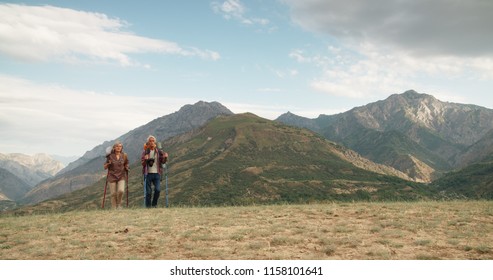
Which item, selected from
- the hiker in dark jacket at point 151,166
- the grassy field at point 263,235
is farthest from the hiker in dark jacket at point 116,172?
the grassy field at point 263,235

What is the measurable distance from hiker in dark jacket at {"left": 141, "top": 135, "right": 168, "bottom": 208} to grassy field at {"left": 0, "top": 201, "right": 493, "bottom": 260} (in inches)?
148

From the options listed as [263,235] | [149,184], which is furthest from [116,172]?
[263,235]

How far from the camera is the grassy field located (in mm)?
9578

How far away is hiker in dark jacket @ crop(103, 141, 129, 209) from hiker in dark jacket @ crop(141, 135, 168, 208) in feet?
3.75

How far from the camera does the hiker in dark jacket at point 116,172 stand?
1997 cm

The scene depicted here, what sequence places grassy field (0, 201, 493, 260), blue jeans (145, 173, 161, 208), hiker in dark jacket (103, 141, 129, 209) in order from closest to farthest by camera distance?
grassy field (0, 201, 493, 260) → hiker in dark jacket (103, 141, 129, 209) → blue jeans (145, 173, 161, 208)

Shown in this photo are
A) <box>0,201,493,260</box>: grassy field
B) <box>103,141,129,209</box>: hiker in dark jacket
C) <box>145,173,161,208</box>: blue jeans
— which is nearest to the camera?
<box>0,201,493,260</box>: grassy field

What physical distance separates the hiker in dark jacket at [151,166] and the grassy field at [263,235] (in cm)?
375

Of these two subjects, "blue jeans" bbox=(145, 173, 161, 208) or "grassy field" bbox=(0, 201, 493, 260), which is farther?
"blue jeans" bbox=(145, 173, 161, 208)

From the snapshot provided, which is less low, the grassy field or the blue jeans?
the blue jeans

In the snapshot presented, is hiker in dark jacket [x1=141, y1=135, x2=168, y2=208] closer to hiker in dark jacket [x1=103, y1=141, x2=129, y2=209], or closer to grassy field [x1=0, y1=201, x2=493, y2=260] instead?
hiker in dark jacket [x1=103, y1=141, x2=129, y2=209]

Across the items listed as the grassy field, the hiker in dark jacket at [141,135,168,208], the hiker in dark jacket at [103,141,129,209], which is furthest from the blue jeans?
the grassy field
